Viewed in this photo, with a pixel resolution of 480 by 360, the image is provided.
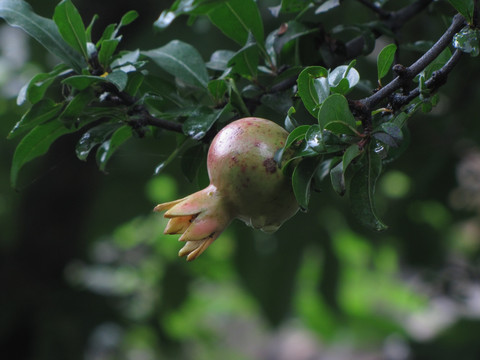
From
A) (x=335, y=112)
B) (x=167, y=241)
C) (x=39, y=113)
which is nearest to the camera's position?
(x=335, y=112)

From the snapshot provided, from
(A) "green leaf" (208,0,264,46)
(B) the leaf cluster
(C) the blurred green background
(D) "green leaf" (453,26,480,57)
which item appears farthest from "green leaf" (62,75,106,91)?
(C) the blurred green background

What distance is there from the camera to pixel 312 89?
347 mm

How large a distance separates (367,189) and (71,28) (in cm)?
23

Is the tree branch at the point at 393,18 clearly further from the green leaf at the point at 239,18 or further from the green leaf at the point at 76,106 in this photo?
the green leaf at the point at 76,106

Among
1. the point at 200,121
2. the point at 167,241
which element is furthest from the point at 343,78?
the point at 167,241

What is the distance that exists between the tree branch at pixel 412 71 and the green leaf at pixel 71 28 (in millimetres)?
200

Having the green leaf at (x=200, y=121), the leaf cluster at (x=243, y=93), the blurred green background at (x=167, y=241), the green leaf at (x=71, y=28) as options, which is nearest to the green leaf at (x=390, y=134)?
the leaf cluster at (x=243, y=93)

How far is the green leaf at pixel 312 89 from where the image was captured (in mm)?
344

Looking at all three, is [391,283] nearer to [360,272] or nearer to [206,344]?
[360,272]

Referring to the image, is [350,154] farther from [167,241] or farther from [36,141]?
[167,241]

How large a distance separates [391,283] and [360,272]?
280 millimetres

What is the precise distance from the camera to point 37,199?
127 centimetres

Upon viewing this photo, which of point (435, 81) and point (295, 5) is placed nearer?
point (435, 81)

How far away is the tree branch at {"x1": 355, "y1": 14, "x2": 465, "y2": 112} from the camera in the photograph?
333mm
